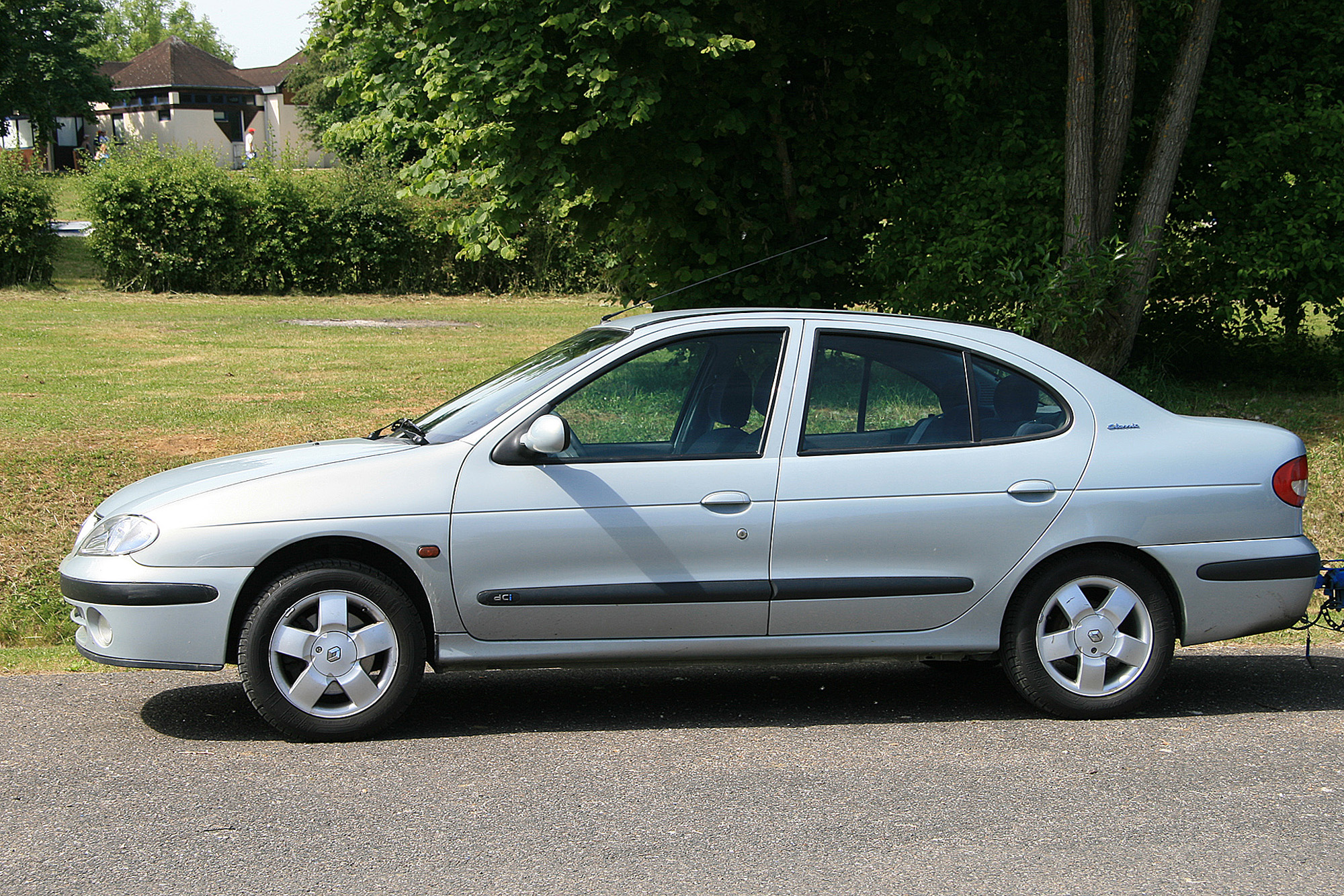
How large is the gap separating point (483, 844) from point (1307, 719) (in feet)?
11.4

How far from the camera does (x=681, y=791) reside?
4.52m

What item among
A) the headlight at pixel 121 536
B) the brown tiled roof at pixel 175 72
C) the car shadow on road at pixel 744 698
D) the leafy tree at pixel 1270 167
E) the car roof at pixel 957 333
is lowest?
the car shadow on road at pixel 744 698

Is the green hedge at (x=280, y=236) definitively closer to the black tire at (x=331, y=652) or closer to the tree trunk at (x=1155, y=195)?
the tree trunk at (x=1155, y=195)

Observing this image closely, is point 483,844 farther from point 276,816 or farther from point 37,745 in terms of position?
point 37,745

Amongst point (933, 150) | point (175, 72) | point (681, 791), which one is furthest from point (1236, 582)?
point (175, 72)

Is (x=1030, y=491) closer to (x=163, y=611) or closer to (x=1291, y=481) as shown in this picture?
(x=1291, y=481)

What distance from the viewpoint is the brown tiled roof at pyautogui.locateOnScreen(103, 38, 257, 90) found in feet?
259

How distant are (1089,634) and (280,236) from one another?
937 inches

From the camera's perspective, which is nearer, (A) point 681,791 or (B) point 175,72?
(A) point 681,791

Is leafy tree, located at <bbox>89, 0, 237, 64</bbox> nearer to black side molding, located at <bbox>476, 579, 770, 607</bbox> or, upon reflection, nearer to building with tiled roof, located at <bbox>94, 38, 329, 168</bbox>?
building with tiled roof, located at <bbox>94, 38, 329, 168</bbox>

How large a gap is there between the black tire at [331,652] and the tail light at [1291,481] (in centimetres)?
349

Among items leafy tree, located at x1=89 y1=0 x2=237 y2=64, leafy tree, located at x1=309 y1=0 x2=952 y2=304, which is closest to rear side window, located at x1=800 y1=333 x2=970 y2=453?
leafy tree, located at x1=309 y1=0 x2=952 y2=304

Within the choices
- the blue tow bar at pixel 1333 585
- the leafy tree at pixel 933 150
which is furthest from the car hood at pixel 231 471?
the leafy tree at pixel 933 150

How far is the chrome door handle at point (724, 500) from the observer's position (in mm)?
5055
